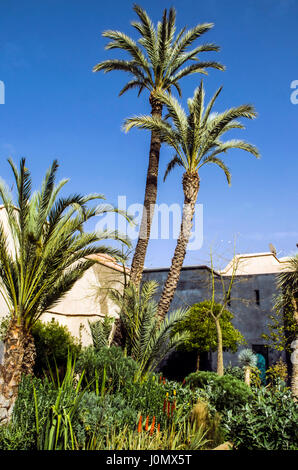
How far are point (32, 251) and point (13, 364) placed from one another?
249 cm

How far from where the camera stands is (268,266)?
22641mm

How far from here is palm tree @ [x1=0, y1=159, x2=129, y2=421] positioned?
8711mm

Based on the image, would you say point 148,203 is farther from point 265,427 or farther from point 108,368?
point 265,427

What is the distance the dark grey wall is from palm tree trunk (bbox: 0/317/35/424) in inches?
451

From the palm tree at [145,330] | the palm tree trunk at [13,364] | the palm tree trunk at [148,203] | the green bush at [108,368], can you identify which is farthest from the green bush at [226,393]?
the palm tree trunk at [148,203]

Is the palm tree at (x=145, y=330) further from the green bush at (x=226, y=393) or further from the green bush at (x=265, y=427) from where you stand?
the green bush at (x=265, y=427)

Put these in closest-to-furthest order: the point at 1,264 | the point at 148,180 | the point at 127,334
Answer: the point at 1,264, the point at 127,334, the point at 148,180

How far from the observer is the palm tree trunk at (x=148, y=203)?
1429cm

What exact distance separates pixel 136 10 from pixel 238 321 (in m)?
15.0

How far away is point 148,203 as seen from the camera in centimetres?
1495

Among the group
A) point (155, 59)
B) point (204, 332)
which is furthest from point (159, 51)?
point (204, 332)

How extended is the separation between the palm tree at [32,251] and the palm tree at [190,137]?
469 centimetres

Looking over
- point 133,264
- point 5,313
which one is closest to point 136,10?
point 133,264

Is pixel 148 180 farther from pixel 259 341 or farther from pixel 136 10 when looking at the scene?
pixel 259 341
